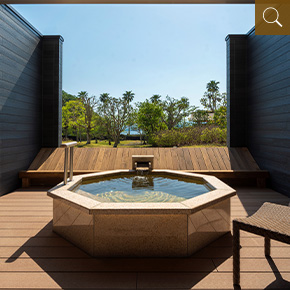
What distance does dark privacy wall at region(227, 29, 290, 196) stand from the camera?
3316mm

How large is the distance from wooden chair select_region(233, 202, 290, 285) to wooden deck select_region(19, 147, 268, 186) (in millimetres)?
2521

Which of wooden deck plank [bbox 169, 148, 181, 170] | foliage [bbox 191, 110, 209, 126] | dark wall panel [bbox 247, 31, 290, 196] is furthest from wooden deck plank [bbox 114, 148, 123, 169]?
foliage [bbox 191, 110, 209, 126]

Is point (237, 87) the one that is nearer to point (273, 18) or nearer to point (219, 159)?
point (273, 18)

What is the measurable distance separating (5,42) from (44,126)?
177cm

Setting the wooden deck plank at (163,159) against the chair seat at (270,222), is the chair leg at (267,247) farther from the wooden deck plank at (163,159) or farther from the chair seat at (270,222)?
the wooden deck plank at (163,159)

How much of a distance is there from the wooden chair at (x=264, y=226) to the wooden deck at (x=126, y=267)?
0.21m

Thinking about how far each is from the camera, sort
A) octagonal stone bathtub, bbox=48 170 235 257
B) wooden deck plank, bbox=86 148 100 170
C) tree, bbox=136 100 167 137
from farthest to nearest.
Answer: tree, bbox=136 100 167 137
wooden deck plank, bbox=86 148 100 170
octagonal stone bathtub, bbox=48 170 235 257

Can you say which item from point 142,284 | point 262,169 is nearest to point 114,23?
point 262,169

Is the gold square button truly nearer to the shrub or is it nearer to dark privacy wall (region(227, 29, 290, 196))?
dark privacy wall (region(227, 29, 290, 196))

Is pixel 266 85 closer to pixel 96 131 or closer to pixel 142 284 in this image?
pixel 142 284

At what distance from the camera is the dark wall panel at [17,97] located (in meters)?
3.37

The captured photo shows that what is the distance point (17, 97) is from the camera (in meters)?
3.71

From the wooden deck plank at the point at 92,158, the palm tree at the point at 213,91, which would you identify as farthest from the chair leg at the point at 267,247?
the palm tree at the point at 213,91

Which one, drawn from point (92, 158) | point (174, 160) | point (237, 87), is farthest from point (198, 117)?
point (92, 158)
